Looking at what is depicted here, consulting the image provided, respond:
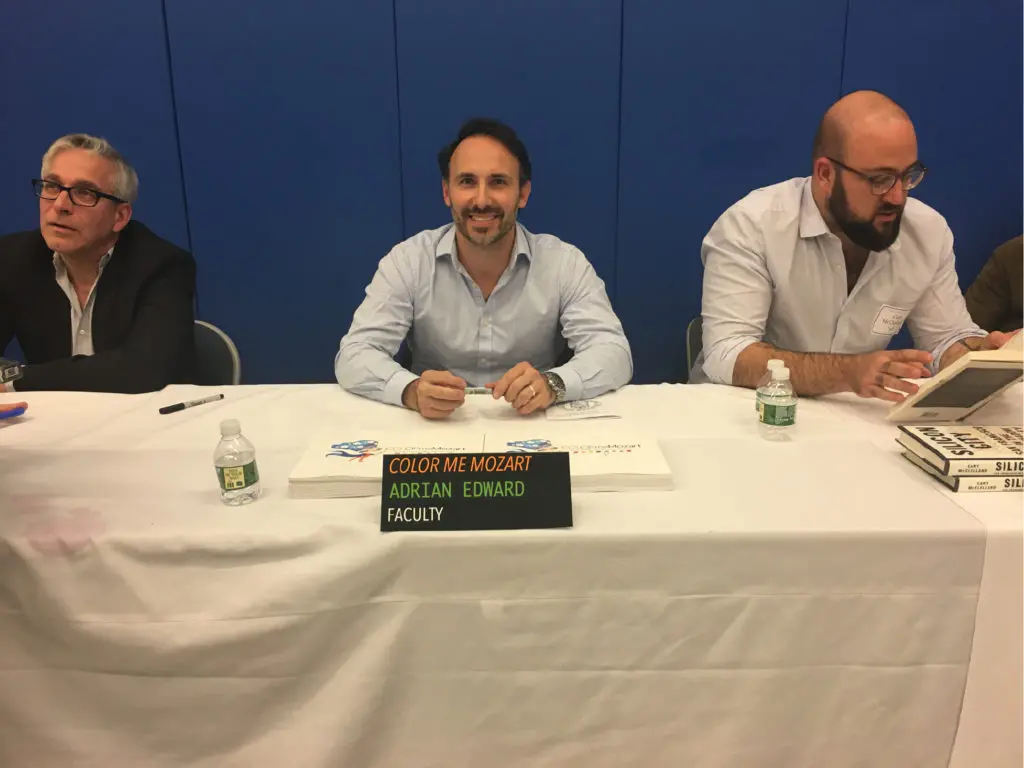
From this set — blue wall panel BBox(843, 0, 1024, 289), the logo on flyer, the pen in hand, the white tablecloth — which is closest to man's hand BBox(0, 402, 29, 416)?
the pen in hand

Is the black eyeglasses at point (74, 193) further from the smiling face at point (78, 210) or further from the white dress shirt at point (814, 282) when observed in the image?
the white dress shirt at point (814, 282)

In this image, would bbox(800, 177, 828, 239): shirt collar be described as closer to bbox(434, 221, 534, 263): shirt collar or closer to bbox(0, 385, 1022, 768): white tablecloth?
bbox(434, 221, 534, 263): shirt collar

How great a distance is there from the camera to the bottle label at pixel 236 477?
958 millimetres

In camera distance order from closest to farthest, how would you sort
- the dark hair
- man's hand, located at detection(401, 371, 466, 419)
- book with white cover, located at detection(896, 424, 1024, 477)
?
1. book with white cover, located at detection(896, 424, 1024, 477)
2. man's hand, located at detection(401, 371, 466, 419)
3. the dark hair

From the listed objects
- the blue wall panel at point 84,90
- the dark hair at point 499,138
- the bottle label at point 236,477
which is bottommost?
the bottle label at point 236,477

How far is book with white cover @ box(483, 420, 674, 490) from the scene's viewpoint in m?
1.00

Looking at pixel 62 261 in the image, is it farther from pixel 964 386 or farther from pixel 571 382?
pixel 964 386

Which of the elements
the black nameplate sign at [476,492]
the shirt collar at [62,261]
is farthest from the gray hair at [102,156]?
the black nameplate sign at [476,492]

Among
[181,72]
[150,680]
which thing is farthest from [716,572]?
[181,72]

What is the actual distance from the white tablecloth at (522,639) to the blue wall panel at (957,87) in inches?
87.4

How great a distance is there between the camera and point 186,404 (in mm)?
1393

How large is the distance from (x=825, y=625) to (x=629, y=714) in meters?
0.30

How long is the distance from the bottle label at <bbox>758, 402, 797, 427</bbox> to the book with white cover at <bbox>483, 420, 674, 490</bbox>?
24 centimetres

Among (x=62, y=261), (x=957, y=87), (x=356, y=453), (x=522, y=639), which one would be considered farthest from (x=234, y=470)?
(x=957, y=87)
